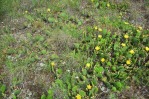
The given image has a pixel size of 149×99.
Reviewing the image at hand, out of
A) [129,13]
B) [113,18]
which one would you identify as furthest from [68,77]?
[129,13]

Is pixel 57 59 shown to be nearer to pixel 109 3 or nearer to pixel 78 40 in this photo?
pixel 78 40

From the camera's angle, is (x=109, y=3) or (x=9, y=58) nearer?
(x=9, y=58)

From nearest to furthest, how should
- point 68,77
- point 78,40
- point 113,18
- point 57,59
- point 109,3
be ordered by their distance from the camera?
1. point 68,77
2. point 57,59
3. point 78,40
4. point 113,18
5. point 109,3

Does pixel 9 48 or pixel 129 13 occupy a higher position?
pixel 129 13

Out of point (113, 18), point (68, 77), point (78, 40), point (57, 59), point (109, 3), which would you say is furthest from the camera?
point (109, 3)

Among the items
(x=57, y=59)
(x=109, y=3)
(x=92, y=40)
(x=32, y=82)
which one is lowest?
(x=32, y=82)

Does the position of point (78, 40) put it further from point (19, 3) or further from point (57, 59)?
point (19, 3)
